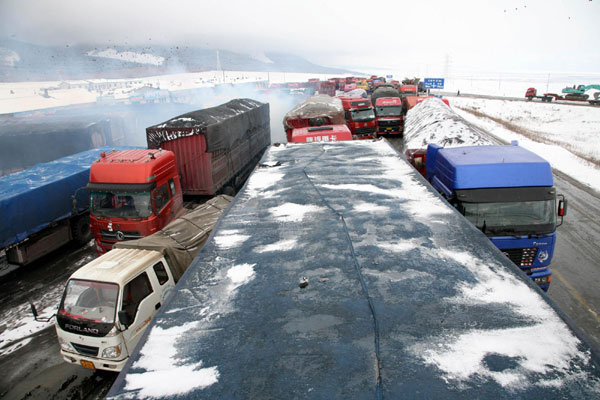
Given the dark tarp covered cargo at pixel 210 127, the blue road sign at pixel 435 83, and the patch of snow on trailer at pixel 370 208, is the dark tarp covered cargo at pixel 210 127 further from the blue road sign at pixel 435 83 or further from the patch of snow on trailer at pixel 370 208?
the blue road sign at pixel 435 83

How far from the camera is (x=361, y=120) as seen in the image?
2269cm

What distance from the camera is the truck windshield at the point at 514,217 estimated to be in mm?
7121

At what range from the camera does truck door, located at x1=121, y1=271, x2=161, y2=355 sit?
6512 mm

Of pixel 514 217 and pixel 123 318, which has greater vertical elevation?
pixel 514 217

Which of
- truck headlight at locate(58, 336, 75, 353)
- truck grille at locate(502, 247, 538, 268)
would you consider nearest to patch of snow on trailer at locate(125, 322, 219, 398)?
truck headlight at locate(58, 336, 75, 353)

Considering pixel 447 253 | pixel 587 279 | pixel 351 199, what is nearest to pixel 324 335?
pixel 447 253

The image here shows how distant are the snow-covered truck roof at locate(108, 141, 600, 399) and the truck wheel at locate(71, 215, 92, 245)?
9927 millimetres

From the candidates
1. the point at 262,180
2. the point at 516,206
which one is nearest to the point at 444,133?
the point at 516,206

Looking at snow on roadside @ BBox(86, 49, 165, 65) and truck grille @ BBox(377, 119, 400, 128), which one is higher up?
snow on roadside @ BBox(86, 49, 165, 65)

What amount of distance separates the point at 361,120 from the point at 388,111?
2.84 metres

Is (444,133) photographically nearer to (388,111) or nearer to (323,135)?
(323,135)

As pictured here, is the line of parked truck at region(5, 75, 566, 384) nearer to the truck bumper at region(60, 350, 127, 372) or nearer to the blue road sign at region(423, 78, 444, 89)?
the truck bumper at region(60, 350, 127, 372)

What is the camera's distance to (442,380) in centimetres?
271

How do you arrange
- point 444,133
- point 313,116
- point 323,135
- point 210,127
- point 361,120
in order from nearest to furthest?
1. point 444,133
2. point 210,127
3. point 323,135
4. point 313,116
5. point 361,120
